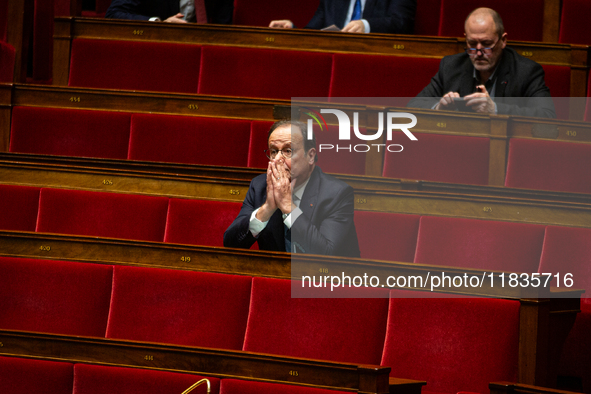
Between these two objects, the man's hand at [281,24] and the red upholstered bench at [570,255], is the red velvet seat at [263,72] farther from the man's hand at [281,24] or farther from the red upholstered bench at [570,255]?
the red upholstered bench at [570,255]

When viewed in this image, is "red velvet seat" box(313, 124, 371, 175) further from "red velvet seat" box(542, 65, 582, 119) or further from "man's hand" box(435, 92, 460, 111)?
"red velvet seat" box(542, 65, 582, 119)

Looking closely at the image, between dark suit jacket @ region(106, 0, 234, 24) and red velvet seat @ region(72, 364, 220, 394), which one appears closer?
red velvet seat @ region(72, 364, 220, 394)

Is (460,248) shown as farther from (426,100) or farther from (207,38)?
(207,38)

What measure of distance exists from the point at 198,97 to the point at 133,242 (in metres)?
0.30

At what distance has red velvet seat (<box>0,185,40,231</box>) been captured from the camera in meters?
0.66

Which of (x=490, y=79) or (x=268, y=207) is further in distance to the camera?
(x=490, y=79)

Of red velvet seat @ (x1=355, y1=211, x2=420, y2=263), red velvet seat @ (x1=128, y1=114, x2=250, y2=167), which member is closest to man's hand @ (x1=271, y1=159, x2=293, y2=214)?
red velvet seat @ (x1=355, y1=211, x2=420, y2=263)

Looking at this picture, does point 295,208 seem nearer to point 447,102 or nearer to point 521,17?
point 447,102

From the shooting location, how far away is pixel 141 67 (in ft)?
2.87

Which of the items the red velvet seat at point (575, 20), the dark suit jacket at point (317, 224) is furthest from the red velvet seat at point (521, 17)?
the dark suit jacket at point (317, 224)

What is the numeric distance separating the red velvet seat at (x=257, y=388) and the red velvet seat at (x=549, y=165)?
37 cm

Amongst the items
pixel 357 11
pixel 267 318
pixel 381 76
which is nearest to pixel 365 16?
pixel 357 11

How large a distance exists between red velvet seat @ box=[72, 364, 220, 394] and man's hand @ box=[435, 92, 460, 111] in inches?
16.5

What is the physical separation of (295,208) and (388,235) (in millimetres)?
116
